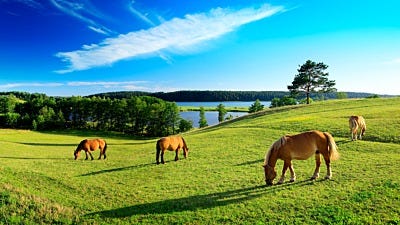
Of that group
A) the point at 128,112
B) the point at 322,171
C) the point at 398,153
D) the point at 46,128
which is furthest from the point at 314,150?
the point at 46,128

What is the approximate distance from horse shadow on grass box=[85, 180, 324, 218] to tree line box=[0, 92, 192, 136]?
59.2 metres

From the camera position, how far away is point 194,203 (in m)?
10.0

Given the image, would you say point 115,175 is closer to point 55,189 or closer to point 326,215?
point 55,189

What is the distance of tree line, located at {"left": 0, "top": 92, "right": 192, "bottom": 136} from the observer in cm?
7025

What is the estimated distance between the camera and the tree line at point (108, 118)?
70.2 m

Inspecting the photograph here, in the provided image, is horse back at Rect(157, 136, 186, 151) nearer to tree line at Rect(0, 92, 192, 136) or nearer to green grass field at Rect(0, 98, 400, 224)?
green grass field at Rect(0, 98, 400, 224)

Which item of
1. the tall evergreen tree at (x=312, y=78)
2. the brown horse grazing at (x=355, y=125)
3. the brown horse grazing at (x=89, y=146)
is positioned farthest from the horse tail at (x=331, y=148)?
the tall evergreen tree at (x=312, y=78)

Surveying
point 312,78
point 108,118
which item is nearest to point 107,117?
point 108,118

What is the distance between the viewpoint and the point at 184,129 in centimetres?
7456

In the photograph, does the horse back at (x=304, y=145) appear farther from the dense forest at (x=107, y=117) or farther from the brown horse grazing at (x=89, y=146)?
the dense forest at (x=107, y=117)

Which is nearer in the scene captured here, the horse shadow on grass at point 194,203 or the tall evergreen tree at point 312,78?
the horse shadow on grass at point 194,203

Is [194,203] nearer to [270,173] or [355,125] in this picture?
[270,173]

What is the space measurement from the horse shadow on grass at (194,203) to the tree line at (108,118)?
194 ft

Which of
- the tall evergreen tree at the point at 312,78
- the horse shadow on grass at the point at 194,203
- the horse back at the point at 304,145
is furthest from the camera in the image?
the tall evergreen tree at the point at 312,78
